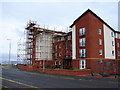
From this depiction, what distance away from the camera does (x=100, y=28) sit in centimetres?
3328

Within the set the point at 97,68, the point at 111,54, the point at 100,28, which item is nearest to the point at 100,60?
the point at 97,68

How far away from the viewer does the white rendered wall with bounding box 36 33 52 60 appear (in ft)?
142

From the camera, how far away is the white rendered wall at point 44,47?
43412 mm

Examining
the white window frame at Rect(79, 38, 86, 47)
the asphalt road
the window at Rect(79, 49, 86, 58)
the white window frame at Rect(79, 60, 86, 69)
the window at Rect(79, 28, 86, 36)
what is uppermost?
the window at Rect(79, 28, 86, 36)

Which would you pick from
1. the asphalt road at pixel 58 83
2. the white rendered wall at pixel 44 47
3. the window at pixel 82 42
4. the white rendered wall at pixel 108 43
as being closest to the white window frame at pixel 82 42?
the window at pixel 82 42

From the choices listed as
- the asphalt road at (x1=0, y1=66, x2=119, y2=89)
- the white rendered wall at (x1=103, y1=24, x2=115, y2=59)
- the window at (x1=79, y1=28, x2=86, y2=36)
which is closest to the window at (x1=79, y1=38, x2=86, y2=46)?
the window at (x1=79, y1=28, x2=86, y2=36)

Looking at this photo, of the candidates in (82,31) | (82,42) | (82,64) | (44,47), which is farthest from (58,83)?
(44,47)

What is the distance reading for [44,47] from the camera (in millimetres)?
43750

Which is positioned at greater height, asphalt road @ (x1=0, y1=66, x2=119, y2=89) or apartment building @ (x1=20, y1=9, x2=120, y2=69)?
apartment building @ (x1=20, y1=9, x2=120, y2=69)

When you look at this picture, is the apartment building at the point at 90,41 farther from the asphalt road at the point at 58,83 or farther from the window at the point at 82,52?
the asphalt road at the point at 58,83

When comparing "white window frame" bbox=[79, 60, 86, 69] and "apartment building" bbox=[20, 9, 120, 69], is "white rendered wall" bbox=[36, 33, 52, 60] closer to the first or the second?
"apartment building" bbox=[20, 9, 120, 69]

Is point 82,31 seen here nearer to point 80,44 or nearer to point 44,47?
point 80,44

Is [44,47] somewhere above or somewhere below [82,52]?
above

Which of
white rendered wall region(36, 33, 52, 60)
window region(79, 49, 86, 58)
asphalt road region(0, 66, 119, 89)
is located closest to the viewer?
asphalt road region(0, 66, 119, 89)
